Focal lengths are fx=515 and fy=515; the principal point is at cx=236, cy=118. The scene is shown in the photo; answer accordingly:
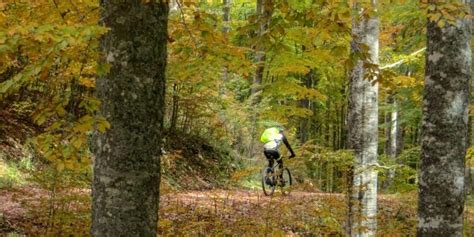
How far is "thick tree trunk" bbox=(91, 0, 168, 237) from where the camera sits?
3.26 m

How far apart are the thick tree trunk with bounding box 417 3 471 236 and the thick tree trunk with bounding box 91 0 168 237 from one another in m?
2.67

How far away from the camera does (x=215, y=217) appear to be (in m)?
8.38

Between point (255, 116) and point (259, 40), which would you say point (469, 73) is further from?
point (255, 116)

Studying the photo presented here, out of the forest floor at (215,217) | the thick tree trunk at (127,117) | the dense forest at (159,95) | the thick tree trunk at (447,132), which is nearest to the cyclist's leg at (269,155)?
the forest floor at (215,217)

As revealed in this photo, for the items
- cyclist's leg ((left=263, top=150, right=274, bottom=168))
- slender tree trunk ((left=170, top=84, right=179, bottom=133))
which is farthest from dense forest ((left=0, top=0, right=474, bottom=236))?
slender tree trunk ((left=170, top=84, right=179, bottom=133))

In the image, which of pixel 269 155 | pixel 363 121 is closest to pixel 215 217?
pixel 363 121

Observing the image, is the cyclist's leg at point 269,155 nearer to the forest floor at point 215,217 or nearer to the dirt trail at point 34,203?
the dirt trail at point 34,203

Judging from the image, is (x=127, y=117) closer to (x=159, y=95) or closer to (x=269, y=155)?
(x=159, y=95)

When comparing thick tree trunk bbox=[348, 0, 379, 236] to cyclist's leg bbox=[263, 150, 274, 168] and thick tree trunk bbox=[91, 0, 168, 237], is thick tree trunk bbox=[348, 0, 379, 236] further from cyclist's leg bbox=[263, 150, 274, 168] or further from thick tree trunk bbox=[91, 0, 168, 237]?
thick tree trunk bbox=[91, 0, 168, 237]

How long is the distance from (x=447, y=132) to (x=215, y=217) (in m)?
4.60

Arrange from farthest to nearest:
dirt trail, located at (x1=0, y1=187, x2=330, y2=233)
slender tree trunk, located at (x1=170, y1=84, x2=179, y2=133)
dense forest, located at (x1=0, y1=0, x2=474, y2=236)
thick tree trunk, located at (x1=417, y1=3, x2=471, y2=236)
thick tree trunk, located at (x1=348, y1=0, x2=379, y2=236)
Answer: slender tree trunk, located at (x1=170, y1=84, x2=179, y2=133), thick tree trunk, located at (x1=348, y1=0, x2=379, y2=236), dirt trail, located at (x1=0, y1=187, x2=330, y2=233), thick tree trunk, located at (x1=417, y1=3, x2=471, y2=236), dense forest, located at (x1=0, y1=0, x2=474, y2=236)

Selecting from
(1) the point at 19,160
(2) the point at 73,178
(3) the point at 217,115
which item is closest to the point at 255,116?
(3) the point at 217,115

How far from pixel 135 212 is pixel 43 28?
4.14 ft

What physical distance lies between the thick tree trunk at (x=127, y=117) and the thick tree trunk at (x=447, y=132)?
8.77 ft
